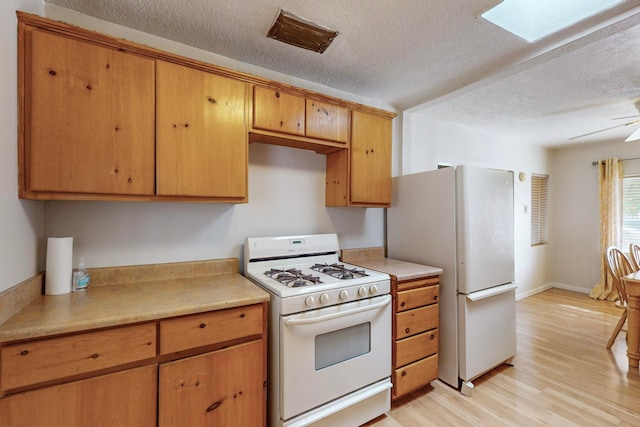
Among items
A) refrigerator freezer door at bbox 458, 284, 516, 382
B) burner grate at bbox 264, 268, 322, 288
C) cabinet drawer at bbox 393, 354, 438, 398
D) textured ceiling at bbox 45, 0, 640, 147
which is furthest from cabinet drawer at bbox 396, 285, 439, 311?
textured ceiling at bbox 45, 0, 640, 147

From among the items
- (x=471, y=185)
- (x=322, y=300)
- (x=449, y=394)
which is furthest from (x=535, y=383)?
(x=322, y=300)

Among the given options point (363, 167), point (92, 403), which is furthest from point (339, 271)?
point (92, 403)

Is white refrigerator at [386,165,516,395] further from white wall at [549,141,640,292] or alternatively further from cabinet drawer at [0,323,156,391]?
white wall at [549,141,640,292]

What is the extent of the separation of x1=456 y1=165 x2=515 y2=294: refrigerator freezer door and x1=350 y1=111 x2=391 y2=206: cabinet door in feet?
1.93

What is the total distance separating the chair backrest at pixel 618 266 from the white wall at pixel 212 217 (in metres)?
2.48

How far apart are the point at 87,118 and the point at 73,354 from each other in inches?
41.4

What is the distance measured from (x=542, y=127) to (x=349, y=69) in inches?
120

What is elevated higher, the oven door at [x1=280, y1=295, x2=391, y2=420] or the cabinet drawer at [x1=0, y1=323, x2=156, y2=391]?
the cabinet drawer at [x1=0, y1=323, x2=156, y2=391]

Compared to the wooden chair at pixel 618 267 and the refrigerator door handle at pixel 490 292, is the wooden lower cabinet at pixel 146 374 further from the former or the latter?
the wooden chair at pixel 618 267

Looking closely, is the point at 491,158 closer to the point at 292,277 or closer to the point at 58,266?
the point at 292,277

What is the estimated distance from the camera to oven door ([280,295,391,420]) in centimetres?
150

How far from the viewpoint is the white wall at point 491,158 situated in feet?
10.1

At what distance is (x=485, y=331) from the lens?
223cm

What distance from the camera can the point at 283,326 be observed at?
1487 millimetres
